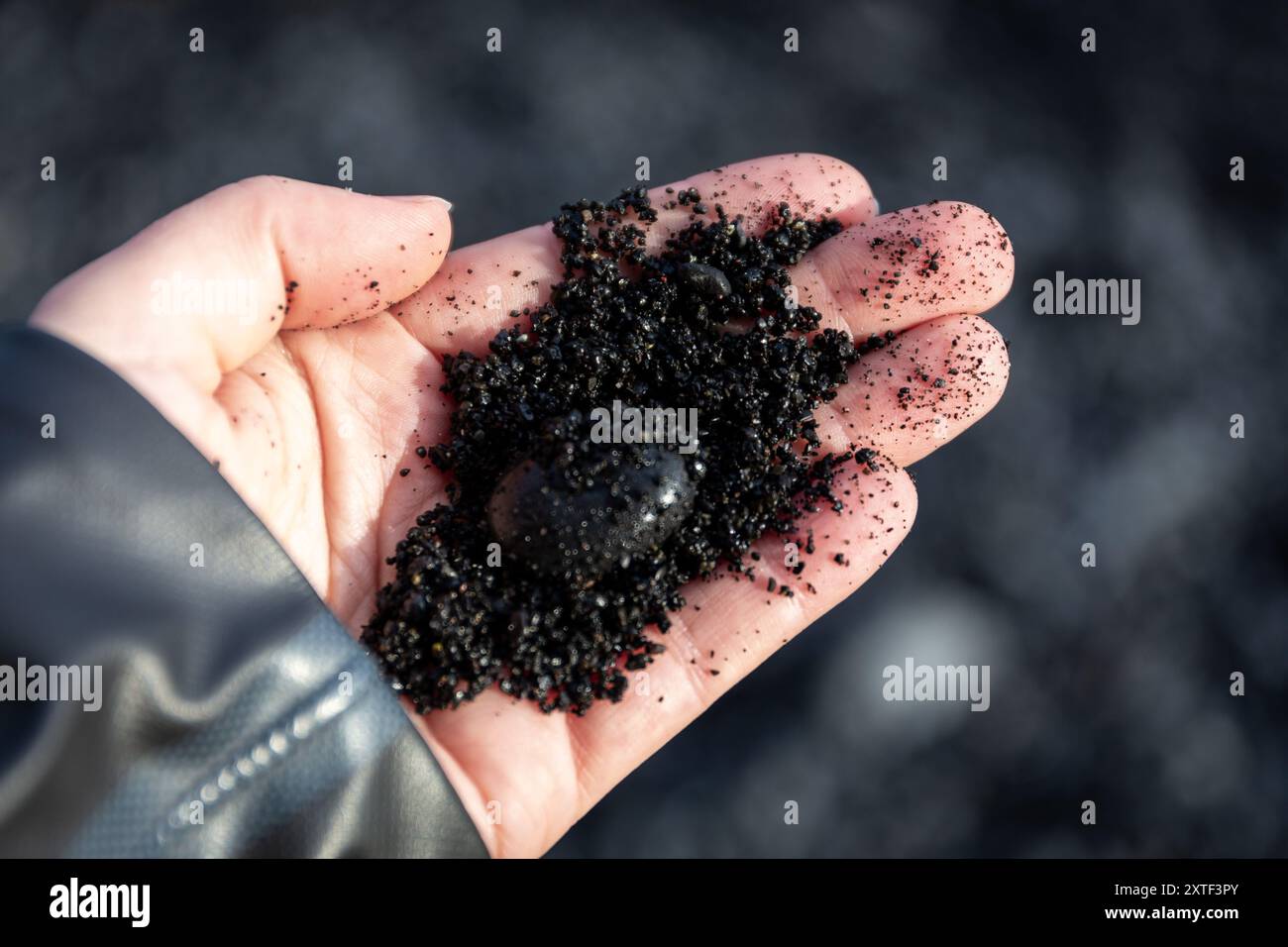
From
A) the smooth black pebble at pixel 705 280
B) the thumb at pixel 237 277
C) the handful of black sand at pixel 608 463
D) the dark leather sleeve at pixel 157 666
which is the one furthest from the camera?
the smooth black pebble at pixel 705 280

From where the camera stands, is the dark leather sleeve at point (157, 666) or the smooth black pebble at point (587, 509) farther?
the smooth black pebble at point (587, 509)

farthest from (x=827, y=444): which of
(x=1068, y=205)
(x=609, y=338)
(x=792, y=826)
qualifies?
(x=1068, y=205)

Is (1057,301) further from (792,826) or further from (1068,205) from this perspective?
(792,826)

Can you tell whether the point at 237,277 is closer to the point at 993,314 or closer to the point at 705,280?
the point at 705,280

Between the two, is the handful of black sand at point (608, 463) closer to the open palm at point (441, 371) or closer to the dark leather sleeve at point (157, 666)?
the open palm at point (441, 371)

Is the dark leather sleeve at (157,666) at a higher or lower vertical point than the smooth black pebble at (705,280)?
lower

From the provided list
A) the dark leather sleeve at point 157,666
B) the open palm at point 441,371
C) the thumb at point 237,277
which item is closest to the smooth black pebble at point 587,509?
the open palm at point 441,371
